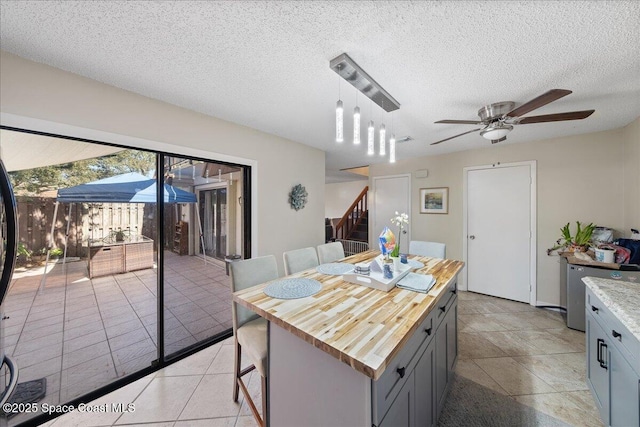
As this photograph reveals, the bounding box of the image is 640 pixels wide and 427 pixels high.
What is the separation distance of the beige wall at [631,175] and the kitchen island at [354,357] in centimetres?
281

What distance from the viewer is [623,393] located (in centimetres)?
119

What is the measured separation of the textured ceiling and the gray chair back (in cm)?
144

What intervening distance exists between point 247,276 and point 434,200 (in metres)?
3.66

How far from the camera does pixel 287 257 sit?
2238mm

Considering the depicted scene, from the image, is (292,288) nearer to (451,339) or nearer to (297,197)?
(451,339)

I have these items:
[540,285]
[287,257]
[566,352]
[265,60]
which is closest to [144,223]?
[287,257]

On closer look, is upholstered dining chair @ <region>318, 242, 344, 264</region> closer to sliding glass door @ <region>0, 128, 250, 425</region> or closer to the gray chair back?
the gray chair back

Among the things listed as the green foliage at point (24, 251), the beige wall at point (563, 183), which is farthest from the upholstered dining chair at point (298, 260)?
the beige wall at point (563, 183)

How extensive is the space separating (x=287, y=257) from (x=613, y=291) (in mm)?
2316

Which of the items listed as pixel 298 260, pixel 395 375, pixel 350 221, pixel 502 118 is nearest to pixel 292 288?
pixel 298 260

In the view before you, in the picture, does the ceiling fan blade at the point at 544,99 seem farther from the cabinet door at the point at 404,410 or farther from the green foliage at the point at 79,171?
the green foliage at the point at 79,171

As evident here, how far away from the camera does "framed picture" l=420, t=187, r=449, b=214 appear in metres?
4.07

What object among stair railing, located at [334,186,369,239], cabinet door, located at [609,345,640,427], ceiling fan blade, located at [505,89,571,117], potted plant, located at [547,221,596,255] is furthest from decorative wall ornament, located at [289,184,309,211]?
potted plant, located at [547,221,596,255]

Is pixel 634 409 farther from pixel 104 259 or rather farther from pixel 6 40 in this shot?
pixel 6 40
